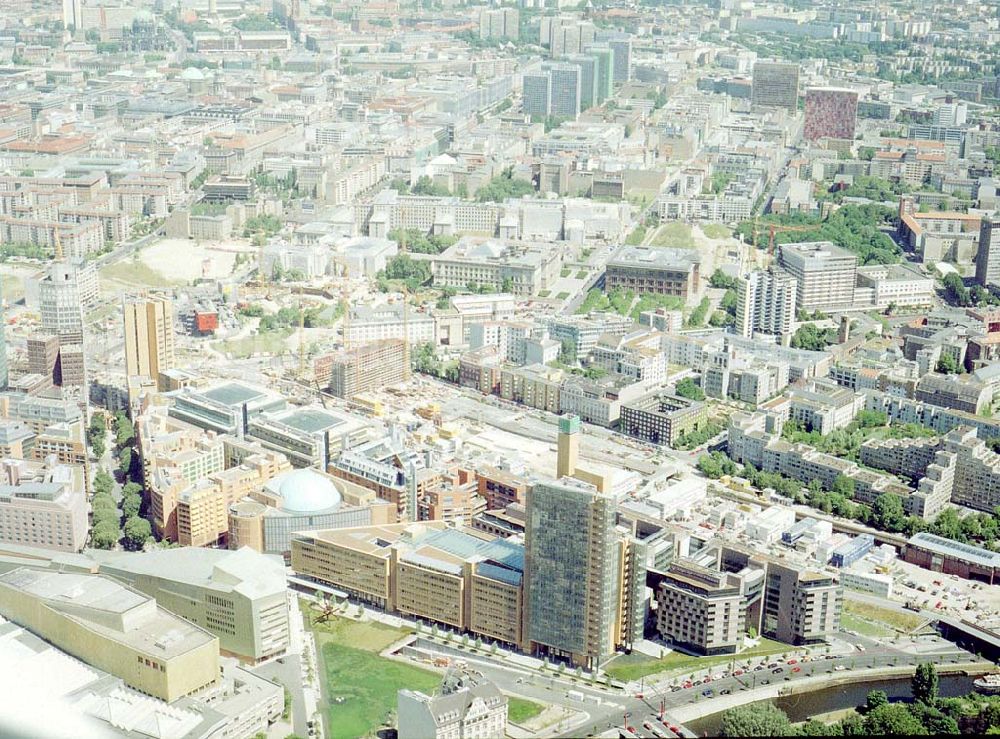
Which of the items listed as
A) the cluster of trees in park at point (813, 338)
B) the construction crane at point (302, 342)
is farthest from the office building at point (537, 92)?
the cluster of trees in park at point (813, 338)

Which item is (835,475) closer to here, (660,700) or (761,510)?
(761,510)

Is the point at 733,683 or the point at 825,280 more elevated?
the point at 825,280

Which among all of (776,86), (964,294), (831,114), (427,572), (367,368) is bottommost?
(427,572)

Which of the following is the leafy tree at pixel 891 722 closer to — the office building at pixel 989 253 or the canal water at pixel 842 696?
the canal water at pixel 842 696

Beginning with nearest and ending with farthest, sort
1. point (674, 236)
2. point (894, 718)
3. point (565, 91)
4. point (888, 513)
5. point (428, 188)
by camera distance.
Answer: point (894, 718) < point (888, 513) < point (674, 236) < point (428, 188) < point (565, 91)

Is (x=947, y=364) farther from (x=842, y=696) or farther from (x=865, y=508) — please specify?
(x=842, y=696)

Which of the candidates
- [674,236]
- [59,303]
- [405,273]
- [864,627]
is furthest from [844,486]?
[674,236]

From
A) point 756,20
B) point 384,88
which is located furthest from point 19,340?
point 756,20
